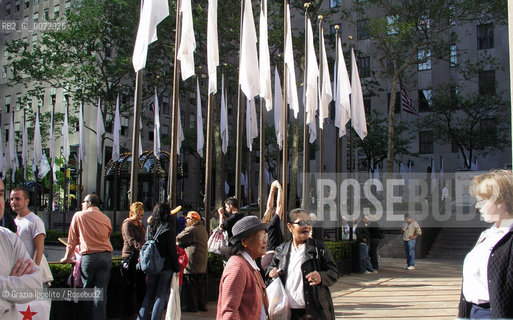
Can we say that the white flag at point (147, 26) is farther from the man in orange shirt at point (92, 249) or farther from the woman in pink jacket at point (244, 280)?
the woman in pink jacket at point (244, 280)

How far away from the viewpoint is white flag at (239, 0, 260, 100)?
43.8 feet

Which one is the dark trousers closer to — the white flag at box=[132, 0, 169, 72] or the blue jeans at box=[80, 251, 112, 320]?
the blue jeans at box=[80, 251, 112, 320]

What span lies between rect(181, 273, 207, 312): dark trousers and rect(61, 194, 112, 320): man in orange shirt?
2.32 meters

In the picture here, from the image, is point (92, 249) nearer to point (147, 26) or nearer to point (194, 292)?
point (194, 292)

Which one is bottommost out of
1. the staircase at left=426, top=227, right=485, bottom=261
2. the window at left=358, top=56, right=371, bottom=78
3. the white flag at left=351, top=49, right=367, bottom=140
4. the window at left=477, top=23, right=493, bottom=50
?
the staircase at left=426, top=227, right=485, bottom=261

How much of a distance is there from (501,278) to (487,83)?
43782 millimetres

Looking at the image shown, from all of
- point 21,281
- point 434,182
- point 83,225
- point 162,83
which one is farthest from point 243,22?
point 434,182

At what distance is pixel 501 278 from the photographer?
344 centimetres

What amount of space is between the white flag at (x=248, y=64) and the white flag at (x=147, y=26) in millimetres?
2674

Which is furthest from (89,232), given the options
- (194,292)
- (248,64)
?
(248,64)

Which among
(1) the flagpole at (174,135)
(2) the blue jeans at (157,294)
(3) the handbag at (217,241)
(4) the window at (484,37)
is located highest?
(4) the window at (484,37)

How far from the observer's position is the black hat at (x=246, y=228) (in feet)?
13.9

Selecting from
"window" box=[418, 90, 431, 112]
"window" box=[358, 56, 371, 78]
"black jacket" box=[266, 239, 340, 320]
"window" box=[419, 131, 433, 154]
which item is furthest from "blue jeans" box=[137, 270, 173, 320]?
"window" box=[358, 56, 371, 78]

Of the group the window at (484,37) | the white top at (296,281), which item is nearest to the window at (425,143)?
the window at (484,37)
